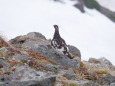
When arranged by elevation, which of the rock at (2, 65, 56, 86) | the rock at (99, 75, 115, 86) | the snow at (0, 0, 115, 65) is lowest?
the rock at (2, 65, 56, 86)

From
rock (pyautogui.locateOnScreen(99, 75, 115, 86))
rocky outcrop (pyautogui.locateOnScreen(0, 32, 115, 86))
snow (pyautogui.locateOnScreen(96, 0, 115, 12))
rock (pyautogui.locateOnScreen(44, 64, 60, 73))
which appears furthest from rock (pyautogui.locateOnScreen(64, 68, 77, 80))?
snow (pyautogui.locateOnScreen(96, 0, 115, 12))

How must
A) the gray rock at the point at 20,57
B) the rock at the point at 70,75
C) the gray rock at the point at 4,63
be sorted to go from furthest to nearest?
the rock at the point at 70,75
the gray rock at the point at 20,57
the gray rock at the point at 4,63

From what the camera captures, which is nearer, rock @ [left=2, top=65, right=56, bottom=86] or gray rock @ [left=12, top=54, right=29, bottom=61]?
rock @ [left=2, top=65, right=56, bottom=86]

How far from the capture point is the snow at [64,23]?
285 feet

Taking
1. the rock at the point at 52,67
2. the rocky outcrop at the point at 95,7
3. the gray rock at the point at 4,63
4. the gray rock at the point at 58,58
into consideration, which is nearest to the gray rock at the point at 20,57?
the rock at the point at 52,67

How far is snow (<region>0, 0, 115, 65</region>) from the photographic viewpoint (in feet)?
285

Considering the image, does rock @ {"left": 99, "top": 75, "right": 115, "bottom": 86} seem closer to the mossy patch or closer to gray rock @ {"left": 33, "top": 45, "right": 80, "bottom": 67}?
gray rock @ {"left": 33, "top": 45, "right": 80, "bottom": 67}

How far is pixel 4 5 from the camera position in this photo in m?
104

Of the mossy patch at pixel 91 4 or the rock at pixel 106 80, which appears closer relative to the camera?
the rock at pixel 106 80

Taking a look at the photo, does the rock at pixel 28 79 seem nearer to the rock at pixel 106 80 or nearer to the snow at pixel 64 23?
the rock at pixel 106 80

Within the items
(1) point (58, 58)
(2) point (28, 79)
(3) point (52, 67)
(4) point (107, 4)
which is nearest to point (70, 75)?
(3) point (52, 67)

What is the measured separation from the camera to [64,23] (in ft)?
349

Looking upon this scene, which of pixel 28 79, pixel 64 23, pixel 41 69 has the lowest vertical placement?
pixel 28 79

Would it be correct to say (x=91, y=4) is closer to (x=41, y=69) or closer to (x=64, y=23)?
(x=64, y=23)
